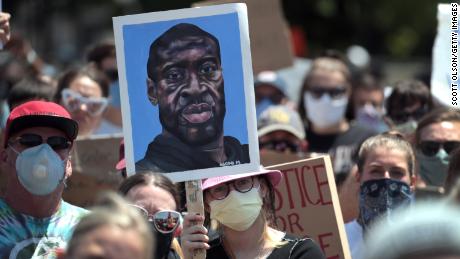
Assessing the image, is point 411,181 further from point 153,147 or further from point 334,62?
point 334,62

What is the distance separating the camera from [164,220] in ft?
15.7

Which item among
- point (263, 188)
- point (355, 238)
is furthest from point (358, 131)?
point (263, 188)

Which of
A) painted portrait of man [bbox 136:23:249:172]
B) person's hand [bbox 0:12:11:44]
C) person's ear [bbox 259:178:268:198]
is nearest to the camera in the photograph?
painted portrait of man [bbox 136:23:249:172]

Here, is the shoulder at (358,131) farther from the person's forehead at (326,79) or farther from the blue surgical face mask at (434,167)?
the blue surgical face mask at (434,167)

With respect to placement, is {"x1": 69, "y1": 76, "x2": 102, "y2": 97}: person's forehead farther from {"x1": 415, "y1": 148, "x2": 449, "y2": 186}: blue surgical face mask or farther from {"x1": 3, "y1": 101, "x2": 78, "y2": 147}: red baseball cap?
{"x1": 3, "y1": 101, "x2": 78, "y2": 147}: red baseball cap

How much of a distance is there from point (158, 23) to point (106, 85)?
112 inches

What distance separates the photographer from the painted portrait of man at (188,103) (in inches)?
202

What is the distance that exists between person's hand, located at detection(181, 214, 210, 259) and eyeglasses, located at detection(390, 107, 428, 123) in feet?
10.8

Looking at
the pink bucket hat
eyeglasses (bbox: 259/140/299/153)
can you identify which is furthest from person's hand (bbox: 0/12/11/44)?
eyeglasses (bbox: 259/140/299/153)

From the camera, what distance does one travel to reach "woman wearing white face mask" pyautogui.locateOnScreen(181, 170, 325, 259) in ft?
16.5

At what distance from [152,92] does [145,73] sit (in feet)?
0.30

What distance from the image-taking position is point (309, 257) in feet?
16.4

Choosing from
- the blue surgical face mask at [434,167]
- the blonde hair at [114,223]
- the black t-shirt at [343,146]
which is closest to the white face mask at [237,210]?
the blonde hair at [114,223]

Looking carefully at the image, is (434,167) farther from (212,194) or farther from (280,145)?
(212,194)
